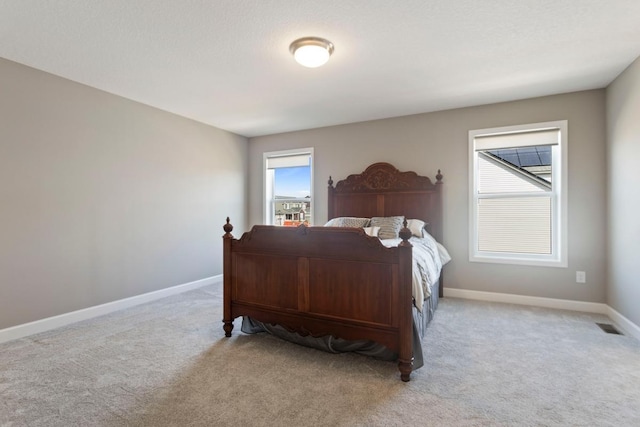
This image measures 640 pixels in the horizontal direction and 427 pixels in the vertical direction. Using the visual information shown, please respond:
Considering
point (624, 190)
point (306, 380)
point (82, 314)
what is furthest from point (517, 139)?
point (82, 314)

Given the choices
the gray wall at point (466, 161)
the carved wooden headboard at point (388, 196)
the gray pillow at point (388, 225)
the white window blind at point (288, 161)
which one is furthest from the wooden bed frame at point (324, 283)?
the white window blind at point (288, 161)

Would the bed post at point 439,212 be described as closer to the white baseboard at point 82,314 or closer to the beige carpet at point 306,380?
the beige carpet at point 306,380

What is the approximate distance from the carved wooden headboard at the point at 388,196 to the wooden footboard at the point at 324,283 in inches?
82.2

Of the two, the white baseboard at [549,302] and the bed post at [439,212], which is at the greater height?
the bed post at [439,212]

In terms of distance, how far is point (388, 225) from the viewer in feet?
12.3

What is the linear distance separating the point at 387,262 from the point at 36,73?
3.48 metres

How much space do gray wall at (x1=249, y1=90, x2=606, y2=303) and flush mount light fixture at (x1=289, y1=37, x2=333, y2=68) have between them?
6.88 feet

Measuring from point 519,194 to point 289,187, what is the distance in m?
3.26

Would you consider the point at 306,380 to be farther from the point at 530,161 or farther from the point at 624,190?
the point at 530,161

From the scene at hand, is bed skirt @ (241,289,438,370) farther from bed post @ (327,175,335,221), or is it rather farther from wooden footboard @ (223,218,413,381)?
bed post @ (327,175,335,221)

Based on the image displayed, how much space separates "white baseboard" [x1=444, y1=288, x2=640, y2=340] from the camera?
113 inches

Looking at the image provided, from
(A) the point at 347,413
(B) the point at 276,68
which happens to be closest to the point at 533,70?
(B) the point at 276,68

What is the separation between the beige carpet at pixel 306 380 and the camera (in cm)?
162

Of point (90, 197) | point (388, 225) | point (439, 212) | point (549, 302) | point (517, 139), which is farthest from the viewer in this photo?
point (439, 212)
